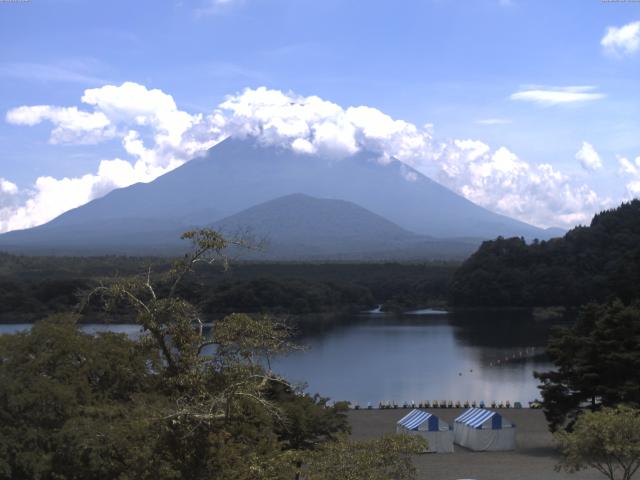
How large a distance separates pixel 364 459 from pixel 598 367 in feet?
29.1

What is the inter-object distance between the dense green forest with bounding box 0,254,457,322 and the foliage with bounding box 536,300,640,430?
61.5 feet

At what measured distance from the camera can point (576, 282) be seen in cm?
4912

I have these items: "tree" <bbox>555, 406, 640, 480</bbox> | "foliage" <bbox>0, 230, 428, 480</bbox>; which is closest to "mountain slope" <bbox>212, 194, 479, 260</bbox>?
"tree" <bbox>555, 406, 640, 480</bbox>

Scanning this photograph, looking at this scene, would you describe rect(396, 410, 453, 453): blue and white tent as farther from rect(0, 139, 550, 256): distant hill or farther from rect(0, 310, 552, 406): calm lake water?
rect(0, 139, 550, 256): distant hill

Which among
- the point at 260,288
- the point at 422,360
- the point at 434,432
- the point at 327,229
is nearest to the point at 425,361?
the point at 422,360

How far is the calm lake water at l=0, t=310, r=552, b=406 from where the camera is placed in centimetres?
2541

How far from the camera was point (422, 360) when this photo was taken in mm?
32000

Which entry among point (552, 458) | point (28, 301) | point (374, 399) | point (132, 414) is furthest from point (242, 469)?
point (28, 301)

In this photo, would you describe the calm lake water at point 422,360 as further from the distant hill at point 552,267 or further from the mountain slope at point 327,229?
the mountain slope at point 327,229

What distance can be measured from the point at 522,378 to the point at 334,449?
21022 millimetres

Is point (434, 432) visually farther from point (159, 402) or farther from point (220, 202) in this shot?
point (220, 202)

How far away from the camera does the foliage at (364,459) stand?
6.72 m

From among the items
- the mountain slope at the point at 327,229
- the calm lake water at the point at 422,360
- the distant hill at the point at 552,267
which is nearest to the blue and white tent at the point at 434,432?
the calm lake water at the point at 422,360

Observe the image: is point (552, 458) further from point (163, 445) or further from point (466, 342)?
point (466, 342)
